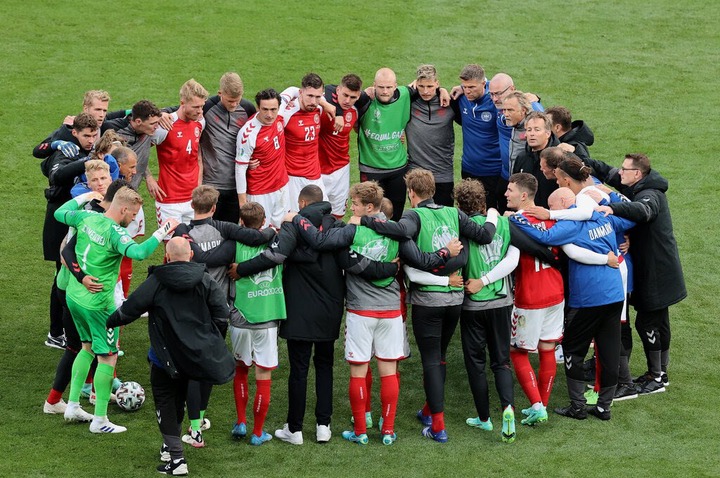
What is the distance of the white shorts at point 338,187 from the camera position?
11719 millimetres

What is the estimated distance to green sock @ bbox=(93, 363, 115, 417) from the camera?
8492 mm

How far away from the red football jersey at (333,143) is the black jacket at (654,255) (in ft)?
9.95

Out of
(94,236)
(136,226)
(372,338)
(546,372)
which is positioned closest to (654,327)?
(546,372)

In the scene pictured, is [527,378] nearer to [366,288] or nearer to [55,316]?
[366,288]

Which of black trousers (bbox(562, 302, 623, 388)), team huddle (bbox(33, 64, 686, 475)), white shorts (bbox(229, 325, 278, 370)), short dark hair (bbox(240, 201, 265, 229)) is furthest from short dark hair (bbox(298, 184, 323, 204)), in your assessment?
black trousers (bbox(562, 302, 623, 388))

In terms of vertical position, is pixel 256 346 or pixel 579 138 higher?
pixel 579 138

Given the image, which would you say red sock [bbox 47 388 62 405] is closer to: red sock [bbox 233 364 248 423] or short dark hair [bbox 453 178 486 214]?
red sock [bbox 233 364 248 423]

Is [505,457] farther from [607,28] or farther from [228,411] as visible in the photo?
[607,28]

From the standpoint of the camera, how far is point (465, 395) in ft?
31.6

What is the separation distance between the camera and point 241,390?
28.5ft

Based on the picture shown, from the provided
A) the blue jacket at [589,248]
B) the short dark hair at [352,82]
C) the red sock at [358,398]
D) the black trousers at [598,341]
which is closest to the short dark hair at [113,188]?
the red sock at [358,398]

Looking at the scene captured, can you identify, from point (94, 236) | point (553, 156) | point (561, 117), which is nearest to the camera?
point (94, 236)

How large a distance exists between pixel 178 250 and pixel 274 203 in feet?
11.1

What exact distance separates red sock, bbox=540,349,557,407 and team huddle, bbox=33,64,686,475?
0.04 feet
